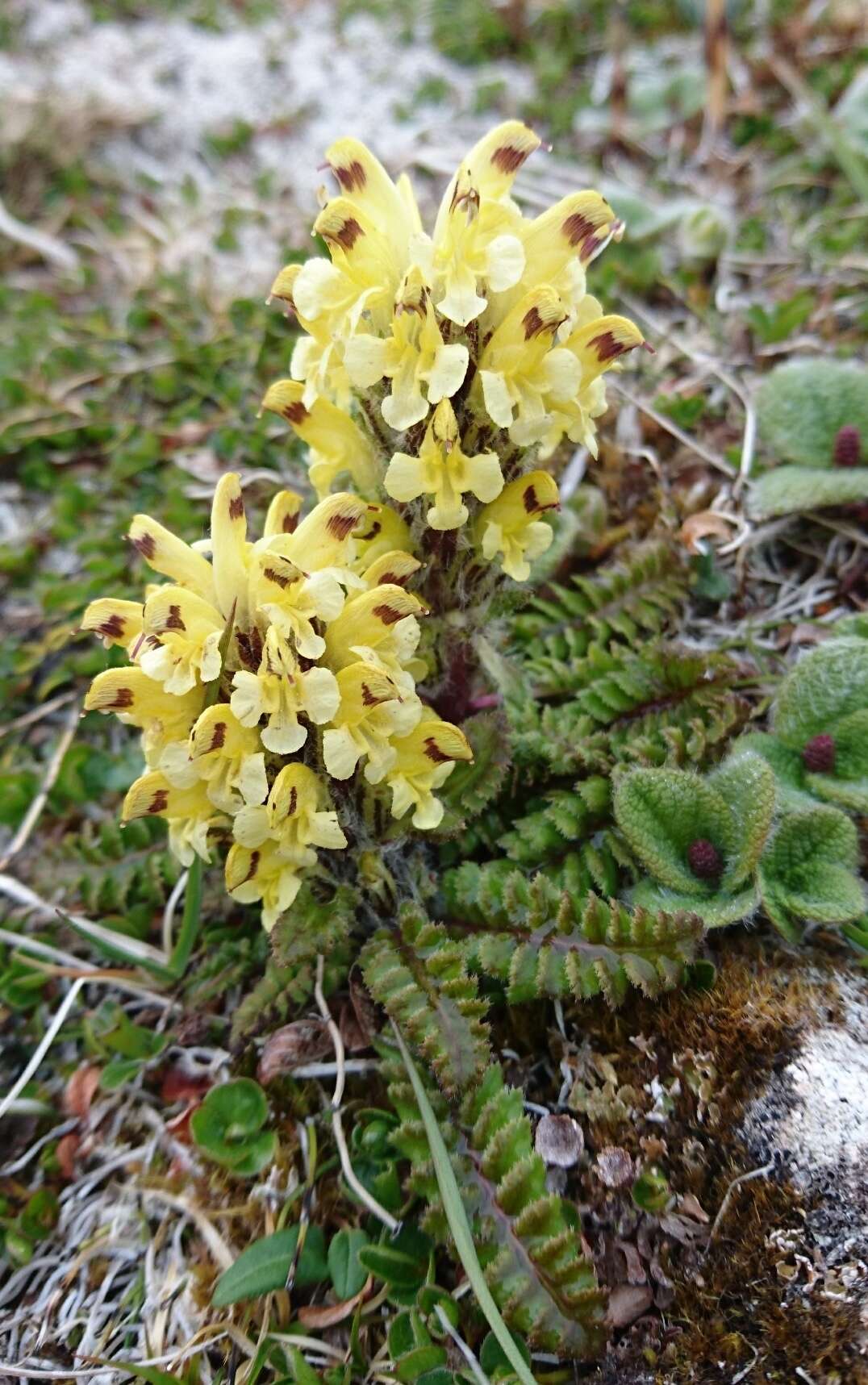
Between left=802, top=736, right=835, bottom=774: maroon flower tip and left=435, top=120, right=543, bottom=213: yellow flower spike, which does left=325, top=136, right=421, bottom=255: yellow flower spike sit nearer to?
left=435, top=120, right=543, bottom=213: yellow flower spike

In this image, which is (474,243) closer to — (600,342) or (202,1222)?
(600,342)

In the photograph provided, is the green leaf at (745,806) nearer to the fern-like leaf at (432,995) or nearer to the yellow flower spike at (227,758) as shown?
the fern-like leaf at (432,995)

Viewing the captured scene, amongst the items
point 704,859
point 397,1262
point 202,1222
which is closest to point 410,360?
point 704,859

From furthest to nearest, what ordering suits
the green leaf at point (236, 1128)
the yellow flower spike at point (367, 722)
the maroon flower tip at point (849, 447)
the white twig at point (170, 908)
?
the maroon flower tip at point (849, 447) < the white twig at point (170, 908) < the green leaf at point (236, 1128) < the yellow flower spike at point (367, 722)

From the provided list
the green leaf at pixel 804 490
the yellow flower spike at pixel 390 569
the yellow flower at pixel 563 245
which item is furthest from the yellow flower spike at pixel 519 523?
the green leaf at pixel 804 490

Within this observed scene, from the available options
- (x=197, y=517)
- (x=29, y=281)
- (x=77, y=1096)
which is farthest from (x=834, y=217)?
(x=77, y=1096)

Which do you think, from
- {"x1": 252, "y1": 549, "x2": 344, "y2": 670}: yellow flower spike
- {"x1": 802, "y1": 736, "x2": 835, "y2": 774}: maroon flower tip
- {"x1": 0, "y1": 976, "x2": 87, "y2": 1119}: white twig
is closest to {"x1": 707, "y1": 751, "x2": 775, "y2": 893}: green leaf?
{"x1": 802, "y1": 736, "x2": 835, "y2": 774}: maroon flower tip
